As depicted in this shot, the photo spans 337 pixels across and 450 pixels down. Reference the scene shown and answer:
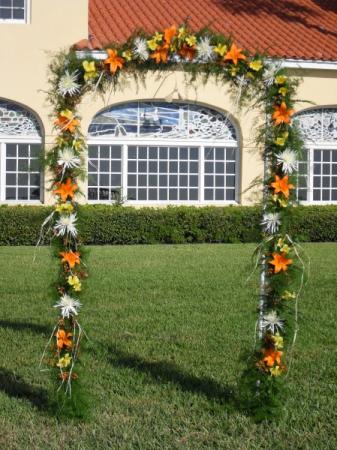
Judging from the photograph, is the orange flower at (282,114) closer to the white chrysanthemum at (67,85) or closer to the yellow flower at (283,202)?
the yellow flower at (283,202)

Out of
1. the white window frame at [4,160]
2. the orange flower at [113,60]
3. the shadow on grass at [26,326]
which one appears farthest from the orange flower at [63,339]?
the white window frame at [4,160]

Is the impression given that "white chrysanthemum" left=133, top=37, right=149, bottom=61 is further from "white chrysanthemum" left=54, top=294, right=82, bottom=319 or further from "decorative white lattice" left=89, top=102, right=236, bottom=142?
"decorative white lattice" left=89, top=102, right=236, bottom=142

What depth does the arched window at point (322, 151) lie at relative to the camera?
748 inches

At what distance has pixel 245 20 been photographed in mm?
20156

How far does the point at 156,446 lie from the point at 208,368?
1.77m

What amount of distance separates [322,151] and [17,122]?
300 inches

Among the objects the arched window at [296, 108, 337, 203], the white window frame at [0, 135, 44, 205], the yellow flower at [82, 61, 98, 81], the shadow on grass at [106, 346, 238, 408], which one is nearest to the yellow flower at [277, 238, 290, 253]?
the shadow on grass at [106, 346, 238, 408]

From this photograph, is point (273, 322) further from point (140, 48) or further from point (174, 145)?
point (174, 145)

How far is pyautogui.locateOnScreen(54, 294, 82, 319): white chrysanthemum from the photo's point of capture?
4785 millimetres

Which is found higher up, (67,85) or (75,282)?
(67,85)

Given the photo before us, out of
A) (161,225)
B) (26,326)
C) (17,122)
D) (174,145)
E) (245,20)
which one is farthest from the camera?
(245,20)

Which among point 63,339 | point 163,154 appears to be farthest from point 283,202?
point 163,154

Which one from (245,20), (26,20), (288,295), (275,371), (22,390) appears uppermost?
(245,20)

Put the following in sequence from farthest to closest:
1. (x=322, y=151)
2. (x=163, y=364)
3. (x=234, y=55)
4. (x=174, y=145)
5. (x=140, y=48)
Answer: (x=322, y=151) < (x=174, y=145) < (x=163, y=364) < (x=234, y=55) < (x=140, y=48)
